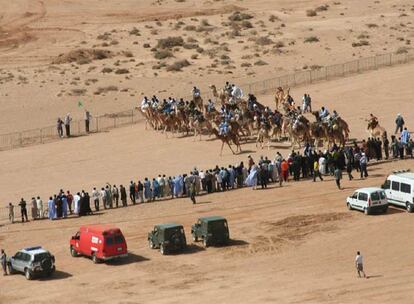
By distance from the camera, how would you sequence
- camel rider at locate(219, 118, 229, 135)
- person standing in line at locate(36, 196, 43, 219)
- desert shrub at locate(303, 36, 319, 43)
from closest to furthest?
person standing in line at locate(36, 196, 43, 219) < camel rider at locate(219, 118, 229, 135) < desert shrub at locate(303, 36, 319, 43)

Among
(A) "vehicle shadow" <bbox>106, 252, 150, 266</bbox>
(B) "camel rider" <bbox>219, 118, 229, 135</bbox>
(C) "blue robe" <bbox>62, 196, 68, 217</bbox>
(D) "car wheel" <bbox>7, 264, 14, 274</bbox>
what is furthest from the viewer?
(B) "camel rider" <bbox>219, 118, 229, 135</bbox>

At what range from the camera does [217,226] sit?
43.8 meters

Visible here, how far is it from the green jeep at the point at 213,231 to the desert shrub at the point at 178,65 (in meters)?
42.5

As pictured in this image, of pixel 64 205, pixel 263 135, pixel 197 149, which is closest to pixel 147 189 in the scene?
pixel 64 205

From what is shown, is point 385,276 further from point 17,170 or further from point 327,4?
point 327,4

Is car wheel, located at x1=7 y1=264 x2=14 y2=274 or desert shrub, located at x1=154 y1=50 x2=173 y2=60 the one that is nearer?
car wheel, located at x1=7 y1=264 x2=14 y2=274

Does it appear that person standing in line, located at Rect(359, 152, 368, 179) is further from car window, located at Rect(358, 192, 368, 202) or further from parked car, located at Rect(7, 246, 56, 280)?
parked car, located at Rect(7, 246, 56, 280)

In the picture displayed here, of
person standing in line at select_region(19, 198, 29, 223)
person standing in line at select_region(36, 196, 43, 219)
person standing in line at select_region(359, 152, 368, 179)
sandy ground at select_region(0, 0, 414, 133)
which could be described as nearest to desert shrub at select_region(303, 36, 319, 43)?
sandy ground at select_region(0, 0, 414, 133)

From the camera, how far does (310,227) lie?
150 ft

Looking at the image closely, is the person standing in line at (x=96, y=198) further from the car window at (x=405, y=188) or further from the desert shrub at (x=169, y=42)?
the desert shrub at (x=169, y=42)

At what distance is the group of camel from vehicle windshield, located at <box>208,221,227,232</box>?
15.3 m

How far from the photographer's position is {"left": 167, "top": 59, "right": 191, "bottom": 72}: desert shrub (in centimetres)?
8575

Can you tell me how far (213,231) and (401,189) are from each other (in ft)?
28.8

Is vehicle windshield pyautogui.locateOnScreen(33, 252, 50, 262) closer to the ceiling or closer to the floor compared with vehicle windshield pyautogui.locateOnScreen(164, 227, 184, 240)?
closer to the floor
